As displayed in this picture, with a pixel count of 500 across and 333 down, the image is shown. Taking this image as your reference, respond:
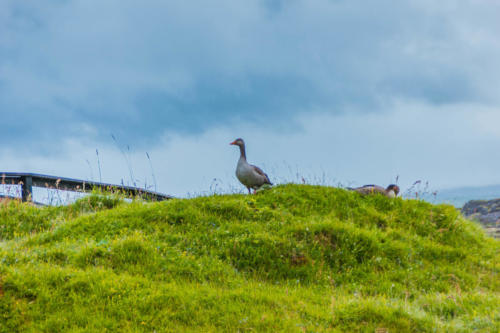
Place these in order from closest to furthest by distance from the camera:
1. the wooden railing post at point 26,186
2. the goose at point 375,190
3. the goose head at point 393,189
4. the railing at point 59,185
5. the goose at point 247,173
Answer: the goose at point 247,173 < the goose at point 375,190 < the goose head at point 393,189 < the railing at point 59,185 < the wooden railing post at point 26,186

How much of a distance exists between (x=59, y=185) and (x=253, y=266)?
12175mm

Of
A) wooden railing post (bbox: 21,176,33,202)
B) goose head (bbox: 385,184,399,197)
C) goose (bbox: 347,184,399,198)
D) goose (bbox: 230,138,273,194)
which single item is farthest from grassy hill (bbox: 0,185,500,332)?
wooden railing post (bbox: 21,176,33,202)

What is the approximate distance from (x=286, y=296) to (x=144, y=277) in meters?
2.94

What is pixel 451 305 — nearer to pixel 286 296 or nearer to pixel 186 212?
pixel 286 296

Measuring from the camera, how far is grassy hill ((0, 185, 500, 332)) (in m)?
7.50

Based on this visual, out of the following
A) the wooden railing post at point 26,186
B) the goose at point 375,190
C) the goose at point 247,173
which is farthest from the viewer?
the wooden railing post at point 26,186

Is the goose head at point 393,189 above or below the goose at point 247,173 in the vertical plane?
below

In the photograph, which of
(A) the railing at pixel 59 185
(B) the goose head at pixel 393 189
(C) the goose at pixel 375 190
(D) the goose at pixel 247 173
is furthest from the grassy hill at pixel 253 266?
(A) the railing at pixel 59 185

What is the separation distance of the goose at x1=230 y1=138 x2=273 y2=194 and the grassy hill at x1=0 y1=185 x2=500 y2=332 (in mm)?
671

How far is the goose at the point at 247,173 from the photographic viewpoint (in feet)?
47.7

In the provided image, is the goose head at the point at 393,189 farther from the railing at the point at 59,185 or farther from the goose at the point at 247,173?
the railing at the point at 59,185

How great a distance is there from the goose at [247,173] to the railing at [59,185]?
4.98 m

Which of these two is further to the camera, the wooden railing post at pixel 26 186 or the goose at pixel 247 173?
the wooden railing post at pixel 26 186

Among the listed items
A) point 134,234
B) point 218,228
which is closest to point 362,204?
point 218,228
